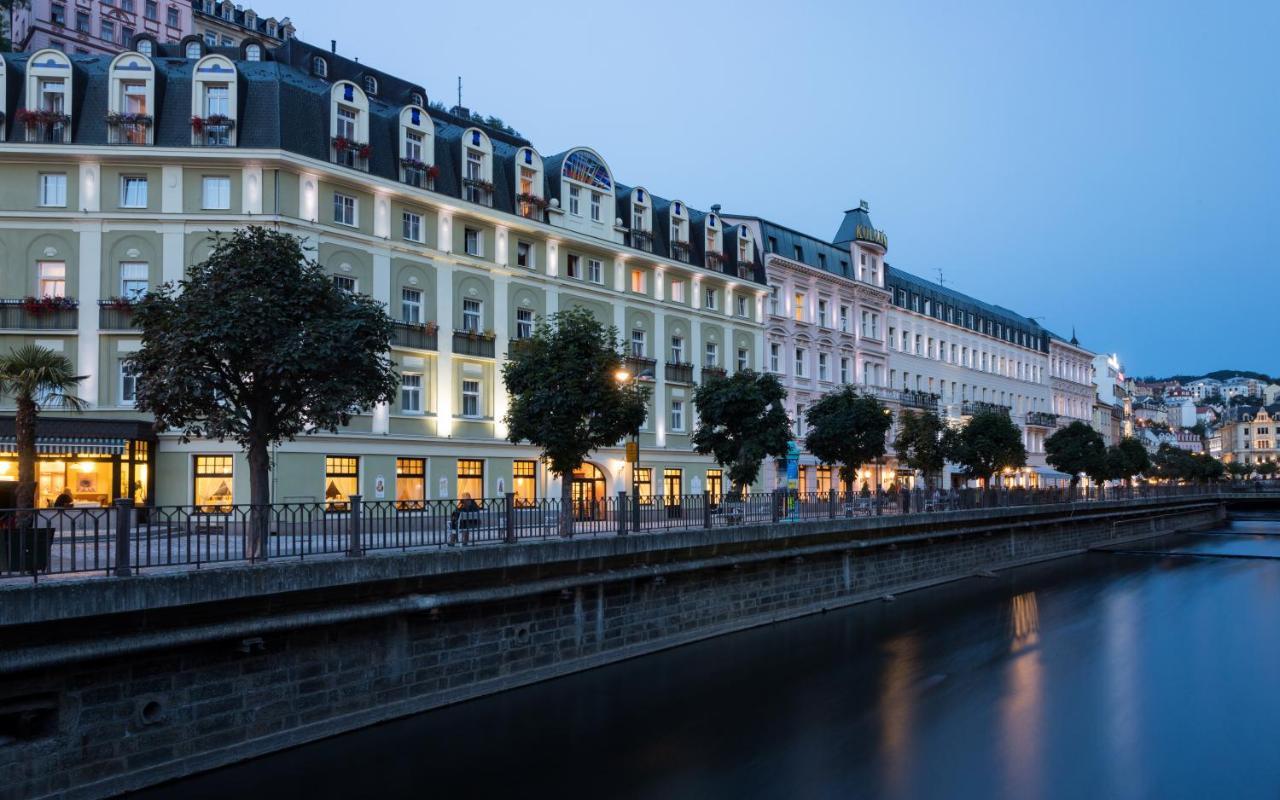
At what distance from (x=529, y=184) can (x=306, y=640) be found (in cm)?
2910

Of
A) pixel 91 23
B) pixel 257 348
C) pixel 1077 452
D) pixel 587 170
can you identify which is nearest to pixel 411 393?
pixel 587 170

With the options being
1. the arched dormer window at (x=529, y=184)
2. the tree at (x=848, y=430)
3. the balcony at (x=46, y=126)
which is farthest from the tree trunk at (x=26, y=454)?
the tree at (x=848, y=430)

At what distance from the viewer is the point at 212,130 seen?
32.7m

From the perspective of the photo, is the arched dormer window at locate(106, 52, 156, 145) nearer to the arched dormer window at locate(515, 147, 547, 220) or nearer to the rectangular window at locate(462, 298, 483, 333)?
the rectangular window at locate(462, 298, 483, 333)

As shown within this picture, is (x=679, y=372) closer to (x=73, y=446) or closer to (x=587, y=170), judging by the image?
(x=587, y=170)

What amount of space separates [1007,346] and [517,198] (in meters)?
57.1

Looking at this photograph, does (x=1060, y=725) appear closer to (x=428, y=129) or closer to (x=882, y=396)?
(x=428, y=129)

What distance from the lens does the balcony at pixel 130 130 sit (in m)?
31.9

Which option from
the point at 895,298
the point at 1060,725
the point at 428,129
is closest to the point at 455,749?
the point at 1060,725

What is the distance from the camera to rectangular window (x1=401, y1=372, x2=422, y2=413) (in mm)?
36406

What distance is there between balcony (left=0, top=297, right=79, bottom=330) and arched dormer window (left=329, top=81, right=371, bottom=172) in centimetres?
1001

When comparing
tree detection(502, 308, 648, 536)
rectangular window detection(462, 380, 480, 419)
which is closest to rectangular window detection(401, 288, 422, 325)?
rectangular window detection(462, 380, 480, 419)

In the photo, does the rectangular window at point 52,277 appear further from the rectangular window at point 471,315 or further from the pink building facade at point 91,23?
the pink building facade at point 91,23

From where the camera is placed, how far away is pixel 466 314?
38.8 meters
